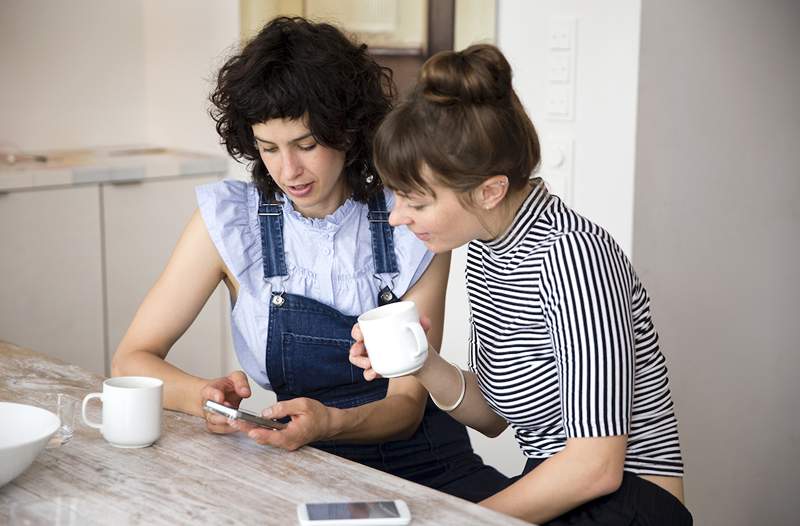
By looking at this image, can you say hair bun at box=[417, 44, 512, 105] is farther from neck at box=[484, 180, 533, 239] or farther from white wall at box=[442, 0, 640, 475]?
white wall at box=[442, 0, 640, 475]

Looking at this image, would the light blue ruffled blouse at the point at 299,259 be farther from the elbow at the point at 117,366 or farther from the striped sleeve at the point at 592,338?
the striped sleeve at the point at 592,338

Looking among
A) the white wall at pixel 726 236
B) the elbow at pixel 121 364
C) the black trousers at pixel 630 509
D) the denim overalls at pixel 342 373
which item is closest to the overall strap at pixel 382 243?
the denim overalls at pixel 342 373

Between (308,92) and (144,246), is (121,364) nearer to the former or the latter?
(308,92)

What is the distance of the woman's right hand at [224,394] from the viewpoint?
1.51 metres

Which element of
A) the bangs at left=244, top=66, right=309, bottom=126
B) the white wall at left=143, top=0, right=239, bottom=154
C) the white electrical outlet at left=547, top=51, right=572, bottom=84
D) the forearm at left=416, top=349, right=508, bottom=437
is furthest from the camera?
the white wall at left=143, top=0, right=239, bottom=154

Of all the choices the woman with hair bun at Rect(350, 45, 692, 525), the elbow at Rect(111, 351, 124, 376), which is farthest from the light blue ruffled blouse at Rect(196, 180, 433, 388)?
the woman with hair bun at Rect(350, 45, 692, 525)

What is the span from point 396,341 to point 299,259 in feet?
1.94

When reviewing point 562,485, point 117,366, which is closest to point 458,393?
point 562,485

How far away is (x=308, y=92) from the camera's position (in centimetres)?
177

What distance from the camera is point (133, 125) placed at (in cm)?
400

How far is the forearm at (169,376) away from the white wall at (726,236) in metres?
1.24

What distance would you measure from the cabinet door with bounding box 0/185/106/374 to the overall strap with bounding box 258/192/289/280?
1652mm

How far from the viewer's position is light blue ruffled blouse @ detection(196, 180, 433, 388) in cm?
188

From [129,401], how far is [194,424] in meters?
0.17
